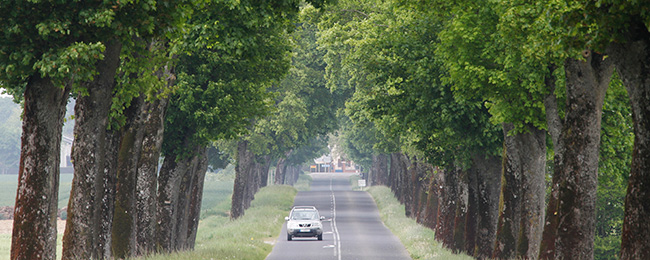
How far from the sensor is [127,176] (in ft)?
62.8

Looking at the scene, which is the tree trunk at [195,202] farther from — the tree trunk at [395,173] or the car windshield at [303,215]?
the tree trunk at [395,173]

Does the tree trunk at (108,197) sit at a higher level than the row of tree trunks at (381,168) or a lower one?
lower

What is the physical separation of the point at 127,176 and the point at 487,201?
11.7 metres

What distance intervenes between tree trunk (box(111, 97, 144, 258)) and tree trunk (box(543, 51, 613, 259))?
9632 mm

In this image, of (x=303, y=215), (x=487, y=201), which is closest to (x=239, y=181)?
(x=303, y=215)

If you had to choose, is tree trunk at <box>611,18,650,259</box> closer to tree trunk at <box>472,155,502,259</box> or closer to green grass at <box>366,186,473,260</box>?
tree trunk at <box>472,155,502,259</box>

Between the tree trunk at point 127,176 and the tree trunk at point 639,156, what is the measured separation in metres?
11.8

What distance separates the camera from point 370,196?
83688 millimetres

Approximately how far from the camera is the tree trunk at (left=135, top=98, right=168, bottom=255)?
21.2 meters

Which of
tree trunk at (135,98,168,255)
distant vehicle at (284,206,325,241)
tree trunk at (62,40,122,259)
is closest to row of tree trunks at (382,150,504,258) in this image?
distant vehicle at (284,206,325,241)

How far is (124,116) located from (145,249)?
5590 millimetres

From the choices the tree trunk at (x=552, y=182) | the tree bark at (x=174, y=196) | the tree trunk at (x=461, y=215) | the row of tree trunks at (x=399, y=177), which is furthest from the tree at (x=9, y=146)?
the tree trunk at (x=552, y=182)

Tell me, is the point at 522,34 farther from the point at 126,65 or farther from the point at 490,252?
the point at 490,252

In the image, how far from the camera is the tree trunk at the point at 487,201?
2552 centimetres
